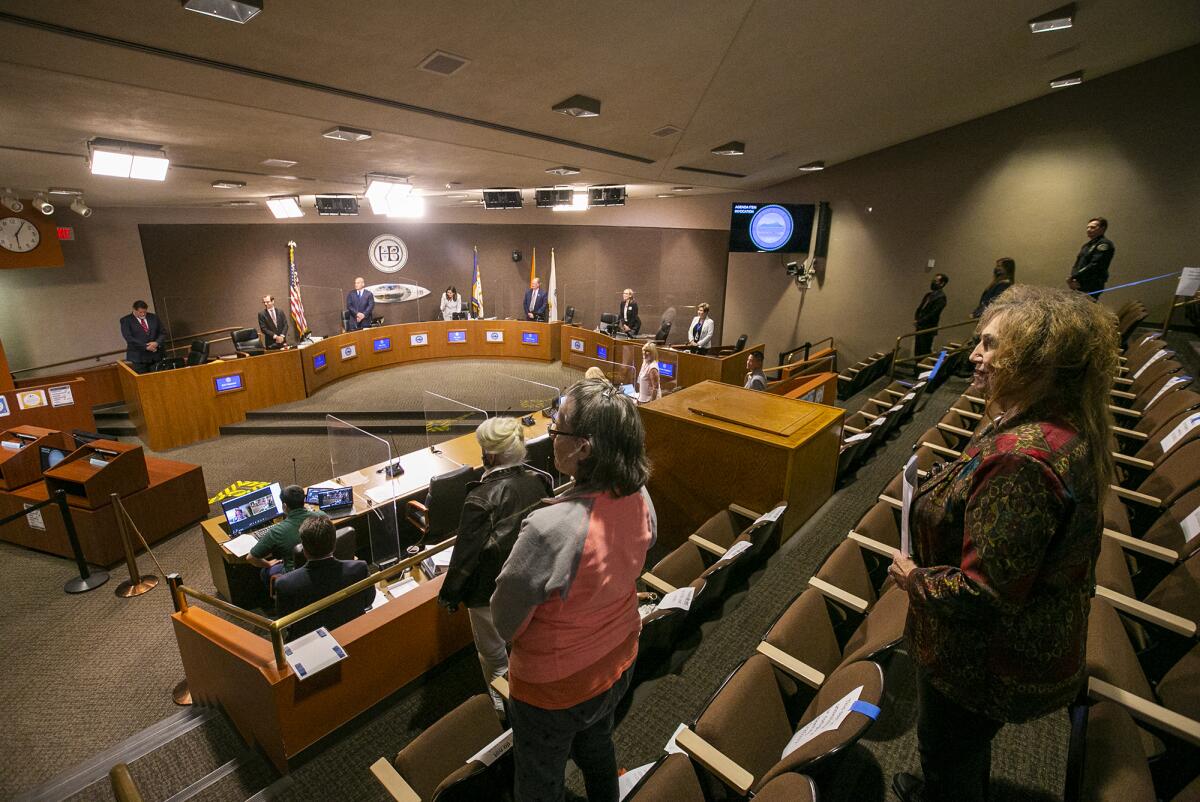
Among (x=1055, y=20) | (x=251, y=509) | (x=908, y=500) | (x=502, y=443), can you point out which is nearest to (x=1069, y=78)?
(x=1055, y=20)

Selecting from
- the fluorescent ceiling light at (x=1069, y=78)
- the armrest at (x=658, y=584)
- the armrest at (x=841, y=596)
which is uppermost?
the fluorescent ceiling light at (x=1069, y=78)

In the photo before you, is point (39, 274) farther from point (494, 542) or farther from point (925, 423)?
point (925, 423)

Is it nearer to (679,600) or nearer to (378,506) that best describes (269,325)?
(378,506)

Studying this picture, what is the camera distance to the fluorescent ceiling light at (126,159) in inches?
163

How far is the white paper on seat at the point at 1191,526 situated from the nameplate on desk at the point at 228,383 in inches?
386

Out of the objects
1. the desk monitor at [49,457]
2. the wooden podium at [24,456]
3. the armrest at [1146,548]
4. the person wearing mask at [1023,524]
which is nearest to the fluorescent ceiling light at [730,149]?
the armrest at [1146,548]

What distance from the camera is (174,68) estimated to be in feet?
8.71

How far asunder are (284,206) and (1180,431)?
35.8 ft

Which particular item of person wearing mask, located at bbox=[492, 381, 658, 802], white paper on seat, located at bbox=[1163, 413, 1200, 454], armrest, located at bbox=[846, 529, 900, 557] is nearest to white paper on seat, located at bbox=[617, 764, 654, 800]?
person wearing mask, located at bbox=[492, 381, 658, 802]

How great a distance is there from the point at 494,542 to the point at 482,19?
2293 millimetres

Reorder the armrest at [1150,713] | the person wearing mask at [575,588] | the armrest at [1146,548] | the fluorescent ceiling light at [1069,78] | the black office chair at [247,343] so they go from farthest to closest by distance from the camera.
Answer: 1. the black office chair at [247,343]
2. the fluorescent ceiling light at [1069,78]
3. the armrest at [1146,548]
4. the armrest at [1150,713]
5. the person wearing mask at [575,588]

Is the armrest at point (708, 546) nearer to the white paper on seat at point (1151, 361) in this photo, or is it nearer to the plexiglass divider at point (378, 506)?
the plexiglass divider at point (378, 506)

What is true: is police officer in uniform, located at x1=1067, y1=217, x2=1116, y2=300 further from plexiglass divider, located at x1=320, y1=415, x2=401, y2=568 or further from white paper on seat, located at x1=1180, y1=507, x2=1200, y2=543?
plexiglass divider, located at x1=320, y1=415, x2=401, y2=568

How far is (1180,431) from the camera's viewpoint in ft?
9.91
